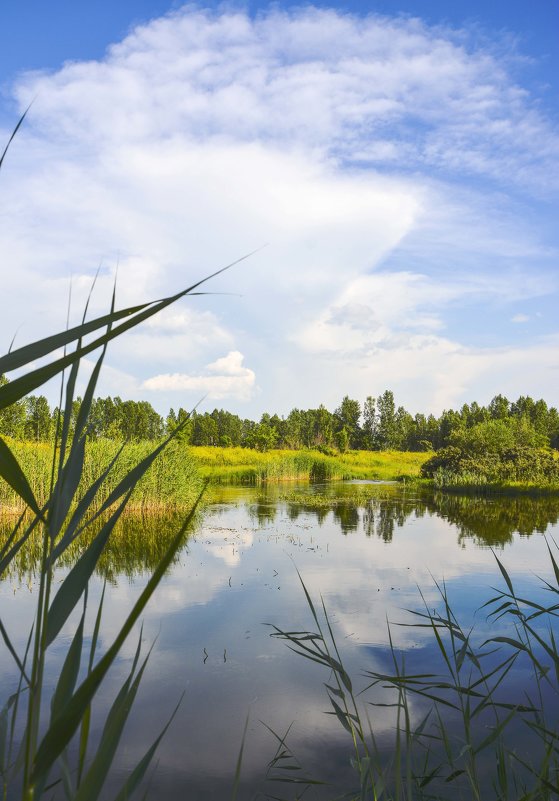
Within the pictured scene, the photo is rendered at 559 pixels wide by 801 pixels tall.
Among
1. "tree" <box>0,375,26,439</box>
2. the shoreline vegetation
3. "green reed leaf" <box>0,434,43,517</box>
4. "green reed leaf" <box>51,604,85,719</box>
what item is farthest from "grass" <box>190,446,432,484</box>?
"green reed leaf" <box>0,434,43,517</box>

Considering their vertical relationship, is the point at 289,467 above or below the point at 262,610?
above

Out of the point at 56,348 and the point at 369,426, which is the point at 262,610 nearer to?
the point at 56,348

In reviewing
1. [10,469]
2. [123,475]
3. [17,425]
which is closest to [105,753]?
[10,469]

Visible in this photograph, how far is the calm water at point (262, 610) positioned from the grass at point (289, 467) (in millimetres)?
15016

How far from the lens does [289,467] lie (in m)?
36.2

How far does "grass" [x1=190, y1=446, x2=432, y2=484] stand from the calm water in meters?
15.0

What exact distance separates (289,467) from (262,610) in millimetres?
27543

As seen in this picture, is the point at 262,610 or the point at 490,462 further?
the point at 490,462

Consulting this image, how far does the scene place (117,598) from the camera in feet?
30.6

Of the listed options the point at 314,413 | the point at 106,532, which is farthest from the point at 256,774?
the point at 314,413

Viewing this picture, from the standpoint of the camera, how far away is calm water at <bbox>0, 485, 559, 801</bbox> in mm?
5117

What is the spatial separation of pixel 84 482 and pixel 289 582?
21.0 feet

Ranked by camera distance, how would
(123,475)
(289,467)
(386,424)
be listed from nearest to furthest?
(123,475) → (289,467) → (386,424)

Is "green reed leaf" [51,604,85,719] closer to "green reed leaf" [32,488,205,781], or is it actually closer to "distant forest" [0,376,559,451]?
"green reed leaf" [32,488,205,781]
